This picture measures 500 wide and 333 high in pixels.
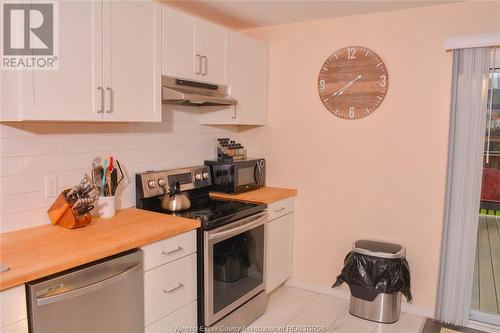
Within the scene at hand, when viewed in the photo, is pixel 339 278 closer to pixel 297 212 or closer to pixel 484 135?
pixel 297 212

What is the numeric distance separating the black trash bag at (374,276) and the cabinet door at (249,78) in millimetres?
1364

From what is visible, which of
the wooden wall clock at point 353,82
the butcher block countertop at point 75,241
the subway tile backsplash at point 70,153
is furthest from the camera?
the wooden wall clock at point 353,82

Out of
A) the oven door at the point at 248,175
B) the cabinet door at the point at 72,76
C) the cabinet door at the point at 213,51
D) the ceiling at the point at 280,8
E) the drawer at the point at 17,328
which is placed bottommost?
the drawer at the point at 17,328

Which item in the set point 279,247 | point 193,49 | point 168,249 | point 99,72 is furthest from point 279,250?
point 99,72

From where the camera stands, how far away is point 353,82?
10.2ft

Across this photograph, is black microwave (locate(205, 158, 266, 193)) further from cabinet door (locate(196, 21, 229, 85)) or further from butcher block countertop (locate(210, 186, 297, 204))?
A: cabinet door (locate(196, 21, 229, 85))

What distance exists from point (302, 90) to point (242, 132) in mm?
688

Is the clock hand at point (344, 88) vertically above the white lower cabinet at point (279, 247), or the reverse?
the clock hand at point (344, 88)

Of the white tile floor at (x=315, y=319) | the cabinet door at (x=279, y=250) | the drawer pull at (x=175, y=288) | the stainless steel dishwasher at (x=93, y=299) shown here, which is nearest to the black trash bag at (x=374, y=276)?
the white tile floor at (x=315, y=319)

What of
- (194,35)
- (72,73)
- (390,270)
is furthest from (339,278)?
(72,73)

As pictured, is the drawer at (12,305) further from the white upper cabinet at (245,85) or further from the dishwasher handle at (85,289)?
the white upper cabinet at (245,85)

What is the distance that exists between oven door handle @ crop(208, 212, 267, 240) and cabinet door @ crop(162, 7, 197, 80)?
1.03 metres

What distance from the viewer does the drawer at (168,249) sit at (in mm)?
2051

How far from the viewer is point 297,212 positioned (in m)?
3.47
